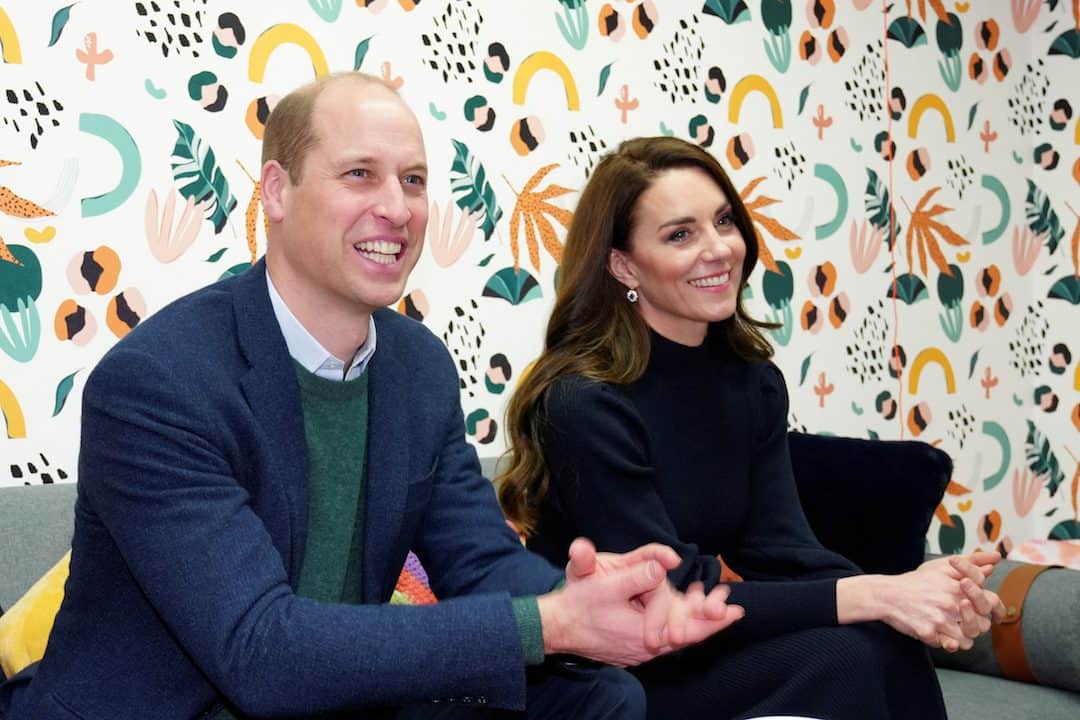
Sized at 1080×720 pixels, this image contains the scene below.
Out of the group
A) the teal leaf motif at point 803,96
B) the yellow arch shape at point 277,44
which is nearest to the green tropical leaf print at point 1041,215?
the teal leaf motif at point 803,96

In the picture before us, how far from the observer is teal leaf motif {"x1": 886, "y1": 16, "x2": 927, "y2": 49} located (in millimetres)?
3672

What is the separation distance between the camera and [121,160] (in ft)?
7.22

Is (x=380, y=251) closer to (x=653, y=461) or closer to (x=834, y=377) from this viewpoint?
(x=653, y=461)

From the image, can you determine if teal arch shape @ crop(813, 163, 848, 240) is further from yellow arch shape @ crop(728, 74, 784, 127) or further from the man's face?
the man's face

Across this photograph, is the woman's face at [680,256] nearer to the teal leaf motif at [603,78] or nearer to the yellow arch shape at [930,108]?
the teal leaf motif at [603,78]

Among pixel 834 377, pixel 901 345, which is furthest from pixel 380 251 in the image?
pixel 901 345

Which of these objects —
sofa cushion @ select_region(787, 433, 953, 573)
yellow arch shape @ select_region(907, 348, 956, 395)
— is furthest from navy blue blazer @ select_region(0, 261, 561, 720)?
yellow arch shape @ select_region(907, 348, 956, 395)

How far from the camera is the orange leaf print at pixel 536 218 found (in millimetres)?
2779

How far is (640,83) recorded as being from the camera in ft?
9.96

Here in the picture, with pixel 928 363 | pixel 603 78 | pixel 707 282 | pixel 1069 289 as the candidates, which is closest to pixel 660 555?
pixel 707 282

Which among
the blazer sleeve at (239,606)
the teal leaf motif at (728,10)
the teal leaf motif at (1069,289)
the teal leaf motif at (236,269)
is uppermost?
the teal leaf motif at (728,10)

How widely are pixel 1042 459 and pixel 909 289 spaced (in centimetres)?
91

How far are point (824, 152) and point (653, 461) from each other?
174 cm

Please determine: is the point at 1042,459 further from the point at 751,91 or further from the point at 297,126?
the point at 297,126
